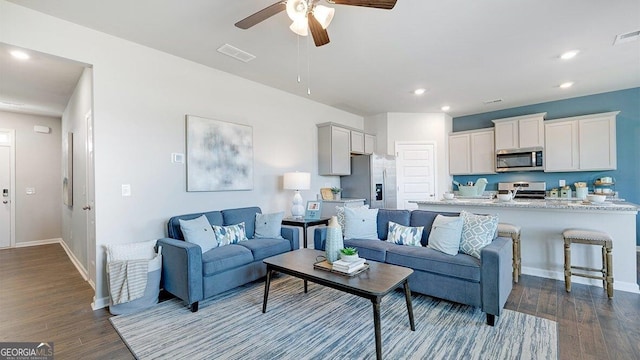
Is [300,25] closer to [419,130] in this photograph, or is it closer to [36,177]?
[419,130]

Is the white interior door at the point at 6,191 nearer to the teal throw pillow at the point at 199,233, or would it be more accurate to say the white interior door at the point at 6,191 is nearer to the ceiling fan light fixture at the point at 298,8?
the teal throw pillow at the point at 199,233

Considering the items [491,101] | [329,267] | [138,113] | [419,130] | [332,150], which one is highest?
[491,101]

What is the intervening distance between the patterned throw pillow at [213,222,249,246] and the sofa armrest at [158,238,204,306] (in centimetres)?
52

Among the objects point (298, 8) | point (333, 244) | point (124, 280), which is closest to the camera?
point (298, 8)

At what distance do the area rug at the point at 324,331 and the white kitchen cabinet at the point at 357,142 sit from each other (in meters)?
3.36

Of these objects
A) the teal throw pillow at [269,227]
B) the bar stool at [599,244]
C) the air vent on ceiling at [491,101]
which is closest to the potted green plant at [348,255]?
the teal throw pillow at [269,227]

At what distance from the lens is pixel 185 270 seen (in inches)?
102

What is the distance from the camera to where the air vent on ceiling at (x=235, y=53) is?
3.15 meters

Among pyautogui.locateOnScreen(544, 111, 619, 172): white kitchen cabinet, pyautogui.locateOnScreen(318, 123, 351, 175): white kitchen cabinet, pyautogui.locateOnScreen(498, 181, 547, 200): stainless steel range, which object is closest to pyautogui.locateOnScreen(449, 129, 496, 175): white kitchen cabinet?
pyautogui.locateOnScreen(498, 181, 547, 200): stainless steel range

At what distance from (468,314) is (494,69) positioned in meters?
3.20

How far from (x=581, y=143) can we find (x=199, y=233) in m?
6.31

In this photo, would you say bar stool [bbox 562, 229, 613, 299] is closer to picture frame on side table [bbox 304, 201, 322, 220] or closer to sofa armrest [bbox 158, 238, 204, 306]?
picture frame on side table [bbox 304, 201, 322, 220]

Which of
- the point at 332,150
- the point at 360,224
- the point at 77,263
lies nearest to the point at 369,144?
the point at 332,150

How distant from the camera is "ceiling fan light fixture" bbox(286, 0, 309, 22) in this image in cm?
197
